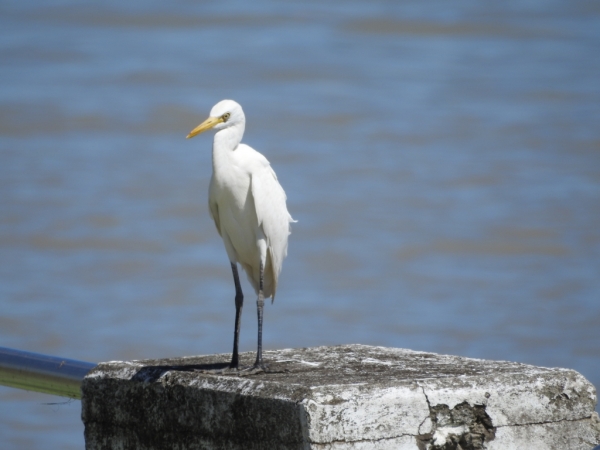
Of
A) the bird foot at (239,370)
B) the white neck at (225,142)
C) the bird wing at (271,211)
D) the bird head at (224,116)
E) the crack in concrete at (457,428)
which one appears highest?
the bird head at (224,116)

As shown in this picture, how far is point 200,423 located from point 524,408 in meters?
0.96

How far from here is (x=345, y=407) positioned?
231 cm

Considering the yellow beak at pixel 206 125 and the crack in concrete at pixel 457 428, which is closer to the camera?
the crack in concrete at pixel 457 428

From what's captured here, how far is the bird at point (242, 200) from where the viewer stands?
3443 mm

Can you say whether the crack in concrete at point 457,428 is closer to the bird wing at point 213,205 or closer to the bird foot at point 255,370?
the bird foot at point 255,370

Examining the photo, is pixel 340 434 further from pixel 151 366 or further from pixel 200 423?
pixel 151 366

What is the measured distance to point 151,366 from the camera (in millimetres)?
2908

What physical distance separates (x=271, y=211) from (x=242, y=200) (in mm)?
126

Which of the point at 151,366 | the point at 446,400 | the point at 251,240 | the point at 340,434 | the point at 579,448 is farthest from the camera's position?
the point at 251,240

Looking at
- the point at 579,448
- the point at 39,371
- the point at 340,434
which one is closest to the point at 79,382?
the point at 39,371

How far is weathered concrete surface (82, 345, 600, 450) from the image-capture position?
2336 millimetres

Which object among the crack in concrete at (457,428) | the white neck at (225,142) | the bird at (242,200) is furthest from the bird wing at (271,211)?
the crack in concrete at (457,428)

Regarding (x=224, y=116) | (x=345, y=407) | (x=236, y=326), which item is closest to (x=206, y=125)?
(x=224, y=116)

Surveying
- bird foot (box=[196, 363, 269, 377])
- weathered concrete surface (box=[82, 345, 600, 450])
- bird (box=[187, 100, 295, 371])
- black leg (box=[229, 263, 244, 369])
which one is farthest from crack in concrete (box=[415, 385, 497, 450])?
bird (box=[187, 100, 295, 371])
